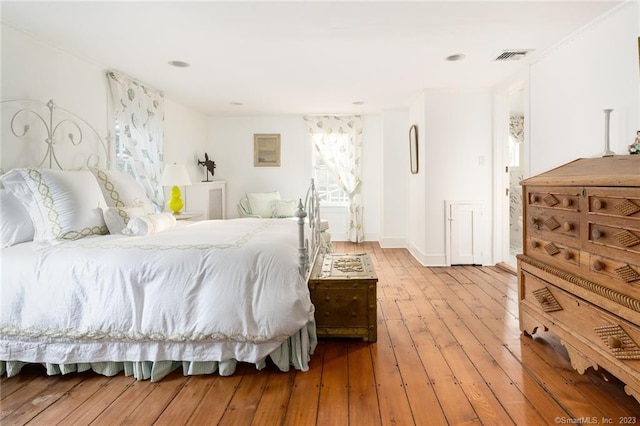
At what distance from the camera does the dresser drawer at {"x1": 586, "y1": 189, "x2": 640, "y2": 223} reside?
1639 millimetres

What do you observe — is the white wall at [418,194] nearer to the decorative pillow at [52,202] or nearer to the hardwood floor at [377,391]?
the hardwood floor at [377,391]

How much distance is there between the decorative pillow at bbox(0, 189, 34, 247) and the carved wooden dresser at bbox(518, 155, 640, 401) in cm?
329

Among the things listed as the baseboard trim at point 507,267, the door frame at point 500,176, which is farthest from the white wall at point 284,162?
the baseboard trim at point 507,267

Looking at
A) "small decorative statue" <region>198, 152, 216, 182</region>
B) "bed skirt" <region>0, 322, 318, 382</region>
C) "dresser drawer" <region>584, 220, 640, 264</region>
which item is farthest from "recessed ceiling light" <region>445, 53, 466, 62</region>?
"small decorative statue" <region>198, 152, 216, 182</region>

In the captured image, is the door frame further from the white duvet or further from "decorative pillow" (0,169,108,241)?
"decorative pillow" (0,169,108,241)

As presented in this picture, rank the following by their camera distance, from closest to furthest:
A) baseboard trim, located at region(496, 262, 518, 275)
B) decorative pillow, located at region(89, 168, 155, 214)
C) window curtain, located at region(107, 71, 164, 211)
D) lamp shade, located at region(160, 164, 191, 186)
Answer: decorative pillow, located at region(89, 168, 155, 214), window curtain, located at region(107, 71, 164, 211), lamp shade, located at region(160, 164, 191, 186), baseboard trim, located at region(496, 262, 518, 275)

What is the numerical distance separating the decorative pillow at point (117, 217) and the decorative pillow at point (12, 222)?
0.43 meters

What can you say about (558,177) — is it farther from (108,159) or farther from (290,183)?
(290,183)

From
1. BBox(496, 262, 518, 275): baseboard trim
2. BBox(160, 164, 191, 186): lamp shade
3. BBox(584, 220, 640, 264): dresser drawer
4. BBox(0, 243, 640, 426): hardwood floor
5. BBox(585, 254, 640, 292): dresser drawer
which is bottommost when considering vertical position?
BBox(0, 243, 640, 426): hardwood floor

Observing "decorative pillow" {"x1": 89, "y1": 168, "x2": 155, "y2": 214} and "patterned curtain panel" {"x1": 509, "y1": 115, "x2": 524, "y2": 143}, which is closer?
"decorative pillow" {"x1": 89, "y1": 168, "x2": 155, "y2": 214}

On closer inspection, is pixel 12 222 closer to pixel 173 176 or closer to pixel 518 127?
pixel 173 176

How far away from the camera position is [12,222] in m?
2.36

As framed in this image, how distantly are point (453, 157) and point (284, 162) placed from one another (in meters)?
3.03

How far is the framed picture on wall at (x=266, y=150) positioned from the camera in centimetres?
668
